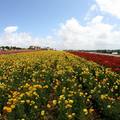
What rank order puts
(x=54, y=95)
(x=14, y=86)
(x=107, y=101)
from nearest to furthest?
(x=107, y=101) < (x=54, y=95) < (x=14, y=86)

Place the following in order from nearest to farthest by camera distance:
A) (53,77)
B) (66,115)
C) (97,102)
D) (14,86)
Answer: (66,115), (97,102), (14,86), (53,77)

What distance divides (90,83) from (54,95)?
1.42 meters

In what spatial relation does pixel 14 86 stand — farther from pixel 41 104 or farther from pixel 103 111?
pixel 103 111

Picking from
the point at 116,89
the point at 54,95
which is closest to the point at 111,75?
the point at 116,89

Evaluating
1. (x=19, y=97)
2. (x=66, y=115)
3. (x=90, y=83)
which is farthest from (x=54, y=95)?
(x=66, y=115)

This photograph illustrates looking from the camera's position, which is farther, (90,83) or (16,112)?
(90,83)

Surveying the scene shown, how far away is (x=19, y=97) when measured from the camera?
34.8 feet

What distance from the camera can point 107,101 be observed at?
10758 mm

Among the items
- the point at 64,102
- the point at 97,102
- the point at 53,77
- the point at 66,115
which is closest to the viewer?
the point at 66,115

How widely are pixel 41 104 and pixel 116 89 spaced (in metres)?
3.17

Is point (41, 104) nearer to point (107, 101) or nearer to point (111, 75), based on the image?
point (107, 101)

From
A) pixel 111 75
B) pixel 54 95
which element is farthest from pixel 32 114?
pixel 111 75

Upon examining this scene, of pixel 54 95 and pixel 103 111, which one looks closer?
pixel 103 111

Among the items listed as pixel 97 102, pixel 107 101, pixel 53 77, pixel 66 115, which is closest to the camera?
pixel 66 115
